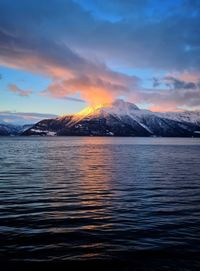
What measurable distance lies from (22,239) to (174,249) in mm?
7367

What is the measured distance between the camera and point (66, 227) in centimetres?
1981

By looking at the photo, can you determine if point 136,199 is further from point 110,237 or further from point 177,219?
point 110,237

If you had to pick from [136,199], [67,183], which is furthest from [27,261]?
[67,183]

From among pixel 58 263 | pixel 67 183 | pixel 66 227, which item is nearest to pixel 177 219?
pixel 66 227

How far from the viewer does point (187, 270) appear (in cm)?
1387

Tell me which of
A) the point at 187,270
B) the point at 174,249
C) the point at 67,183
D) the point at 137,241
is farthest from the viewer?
the point at 67,183

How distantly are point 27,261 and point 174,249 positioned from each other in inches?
262

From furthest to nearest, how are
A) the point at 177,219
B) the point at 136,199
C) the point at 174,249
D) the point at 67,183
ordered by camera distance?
the point at 67,183 → the point at 136,199 → the point at 177,219 → the point at 174,249

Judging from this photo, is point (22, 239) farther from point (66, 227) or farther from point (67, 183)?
point (67, 183)

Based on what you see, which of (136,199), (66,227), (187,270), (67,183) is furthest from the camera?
(67,183)

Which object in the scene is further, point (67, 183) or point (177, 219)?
point (67, 183)

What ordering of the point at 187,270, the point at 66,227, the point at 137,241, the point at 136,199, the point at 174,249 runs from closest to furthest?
1. the point at 187,270
2. the point at 174,249
3. the point at 137,241
4. the point at 66,227
5. the point at 136,199

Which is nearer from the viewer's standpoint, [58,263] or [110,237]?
[58,263]

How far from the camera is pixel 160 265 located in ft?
47.3
